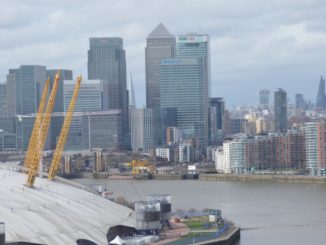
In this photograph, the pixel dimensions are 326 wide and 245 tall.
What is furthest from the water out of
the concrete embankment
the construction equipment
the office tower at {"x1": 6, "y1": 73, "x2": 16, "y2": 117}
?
the office tower at {"x1": 6, "y1": 73, "x2": 16, "y2": 117}

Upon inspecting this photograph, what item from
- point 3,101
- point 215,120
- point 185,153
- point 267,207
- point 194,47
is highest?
point 194,47

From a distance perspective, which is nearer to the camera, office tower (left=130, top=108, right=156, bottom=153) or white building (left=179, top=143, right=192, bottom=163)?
white building (left=179, top=143, right=192, bottom=163)

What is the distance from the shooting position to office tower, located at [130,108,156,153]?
8219cm

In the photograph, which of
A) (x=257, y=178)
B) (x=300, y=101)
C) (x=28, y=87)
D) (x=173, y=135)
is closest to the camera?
(x=257, y=178)

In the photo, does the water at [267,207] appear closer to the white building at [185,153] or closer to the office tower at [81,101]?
the white building at [185,153]

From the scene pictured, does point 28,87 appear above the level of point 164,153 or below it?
above

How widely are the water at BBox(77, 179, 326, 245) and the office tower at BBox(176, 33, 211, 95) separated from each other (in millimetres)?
46256

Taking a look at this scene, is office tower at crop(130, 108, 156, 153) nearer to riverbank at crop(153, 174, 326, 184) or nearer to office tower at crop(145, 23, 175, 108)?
office tower at crop(145, 23, 175, 108)

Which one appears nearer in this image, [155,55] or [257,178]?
[257,178]

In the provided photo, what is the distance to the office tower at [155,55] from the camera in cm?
9056

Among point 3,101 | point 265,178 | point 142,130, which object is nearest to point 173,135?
point 142,130

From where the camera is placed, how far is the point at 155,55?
93562 millimetres

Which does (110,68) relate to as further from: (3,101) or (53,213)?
(53,213)

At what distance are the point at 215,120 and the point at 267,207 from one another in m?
57.0
